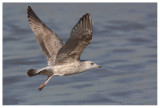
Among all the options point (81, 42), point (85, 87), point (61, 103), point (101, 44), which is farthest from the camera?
point (101, 44)

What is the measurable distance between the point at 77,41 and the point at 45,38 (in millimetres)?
1504

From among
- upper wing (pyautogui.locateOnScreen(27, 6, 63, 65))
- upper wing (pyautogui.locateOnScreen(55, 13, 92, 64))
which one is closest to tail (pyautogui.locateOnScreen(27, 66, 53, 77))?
upper wing (pyautogui.locateOnScreen(55, 13, 92, 64))

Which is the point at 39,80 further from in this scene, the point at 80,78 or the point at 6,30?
the point at 6,30

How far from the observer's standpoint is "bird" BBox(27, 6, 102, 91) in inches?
327

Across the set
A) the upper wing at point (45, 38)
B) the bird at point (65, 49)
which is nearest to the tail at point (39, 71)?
the bird at point (65, 49)

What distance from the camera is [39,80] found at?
12719mm

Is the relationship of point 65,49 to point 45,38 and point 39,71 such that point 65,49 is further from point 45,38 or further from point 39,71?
point 45,38

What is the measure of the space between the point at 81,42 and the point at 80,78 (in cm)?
451

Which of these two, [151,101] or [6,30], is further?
[6,30]

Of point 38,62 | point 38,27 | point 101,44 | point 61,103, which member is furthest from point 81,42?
point 101,44

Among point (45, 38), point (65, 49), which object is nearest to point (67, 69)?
point (65, 49)

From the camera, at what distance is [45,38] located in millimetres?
9820

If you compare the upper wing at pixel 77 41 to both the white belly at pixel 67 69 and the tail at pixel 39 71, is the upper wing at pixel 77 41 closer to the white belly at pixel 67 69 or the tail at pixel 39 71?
the white belly at pixel 67 69

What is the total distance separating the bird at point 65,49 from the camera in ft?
27.2
